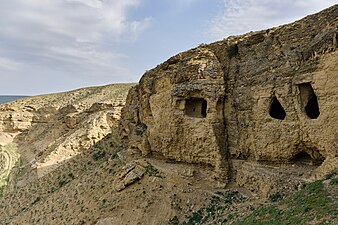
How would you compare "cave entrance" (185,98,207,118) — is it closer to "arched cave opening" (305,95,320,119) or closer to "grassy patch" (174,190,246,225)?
"grassy patch" (174,190,246,225)

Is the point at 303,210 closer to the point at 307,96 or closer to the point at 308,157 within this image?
the point at 308,157

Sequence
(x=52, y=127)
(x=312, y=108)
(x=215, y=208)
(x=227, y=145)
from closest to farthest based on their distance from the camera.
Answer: (x=312, y=108) < (x=215, y=208) < (x=227, y=145) < (x=52, y=127)

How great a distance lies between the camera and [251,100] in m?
18.7

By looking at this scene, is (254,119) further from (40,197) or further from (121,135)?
(40,197)

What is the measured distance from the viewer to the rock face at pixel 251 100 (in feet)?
50.3

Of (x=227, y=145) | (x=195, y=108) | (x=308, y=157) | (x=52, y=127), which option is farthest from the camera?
(x=52, y=127)

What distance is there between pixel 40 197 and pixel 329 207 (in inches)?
894

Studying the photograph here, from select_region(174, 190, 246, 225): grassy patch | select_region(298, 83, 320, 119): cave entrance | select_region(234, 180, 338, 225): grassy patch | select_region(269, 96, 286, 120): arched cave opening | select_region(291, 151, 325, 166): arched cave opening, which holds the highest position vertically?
select_region(298, 83, 320, 119): cave entrance

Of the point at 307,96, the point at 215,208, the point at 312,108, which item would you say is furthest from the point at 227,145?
the point at 307,96

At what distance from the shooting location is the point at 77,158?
103 feet

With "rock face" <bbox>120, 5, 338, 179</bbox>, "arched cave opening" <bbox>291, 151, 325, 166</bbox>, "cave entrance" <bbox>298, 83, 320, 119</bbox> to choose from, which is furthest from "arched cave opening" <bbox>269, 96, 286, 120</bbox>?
"arched cave opening" <bbox>291, 151, 325, 166</bbox>

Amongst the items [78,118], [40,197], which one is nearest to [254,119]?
[40,197]

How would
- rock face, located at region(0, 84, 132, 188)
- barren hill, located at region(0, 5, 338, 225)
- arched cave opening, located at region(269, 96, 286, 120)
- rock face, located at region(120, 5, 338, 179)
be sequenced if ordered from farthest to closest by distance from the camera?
1. rock face, located at region(0, 84, 132, 188)
2. arched cave opening, located at region(269, 96, 286, 120)
3. rock face, located at region(120, 5, 338, 179)
4. barren hill, located at region(0, 5, 338, 225)

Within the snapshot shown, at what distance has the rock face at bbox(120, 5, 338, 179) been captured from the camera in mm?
15336
